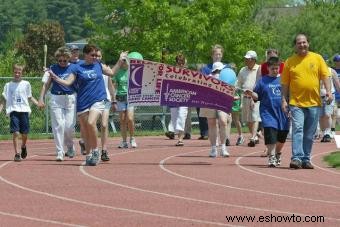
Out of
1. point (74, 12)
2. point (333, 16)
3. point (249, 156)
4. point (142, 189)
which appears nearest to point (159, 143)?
point (249, 156)

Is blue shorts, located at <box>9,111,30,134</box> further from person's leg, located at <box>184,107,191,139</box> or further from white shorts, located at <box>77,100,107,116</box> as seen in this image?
person's leg, located at <box>184,107,191,139</box>

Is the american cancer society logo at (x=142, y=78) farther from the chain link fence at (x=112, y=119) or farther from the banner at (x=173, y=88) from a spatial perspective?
the chain link fence at (x=112, y=119)

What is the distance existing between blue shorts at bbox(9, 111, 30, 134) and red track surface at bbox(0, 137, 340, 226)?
596 mm

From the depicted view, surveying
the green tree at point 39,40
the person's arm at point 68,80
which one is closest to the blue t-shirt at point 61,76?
the person's arm at point 68,80

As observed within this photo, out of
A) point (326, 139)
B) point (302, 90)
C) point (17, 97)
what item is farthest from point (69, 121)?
Answer: point (326, 139)

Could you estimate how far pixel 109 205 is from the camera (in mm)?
12047

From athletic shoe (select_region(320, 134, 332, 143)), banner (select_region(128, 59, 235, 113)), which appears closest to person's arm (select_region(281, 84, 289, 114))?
banner (select_region(128, 59, 235, 113))

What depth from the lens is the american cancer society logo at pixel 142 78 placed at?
17.9 metres

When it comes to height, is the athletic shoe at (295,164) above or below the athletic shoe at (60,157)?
above

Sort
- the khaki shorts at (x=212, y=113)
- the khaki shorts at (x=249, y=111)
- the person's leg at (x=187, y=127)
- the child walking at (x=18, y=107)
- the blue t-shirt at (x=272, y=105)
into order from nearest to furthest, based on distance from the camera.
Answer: the blue t-shirt at (x=272, y=105), the khaki shorts at (x=212, y=113), the child walking at (x=18, y=107), the khaki shorts at (x=249, y=111), the person's leg at (x=187, y=127)

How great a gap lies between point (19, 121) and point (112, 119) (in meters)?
11.9

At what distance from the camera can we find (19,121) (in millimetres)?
19203

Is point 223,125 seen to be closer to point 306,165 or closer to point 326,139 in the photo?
point 306,165

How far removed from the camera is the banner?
58.7 feet
